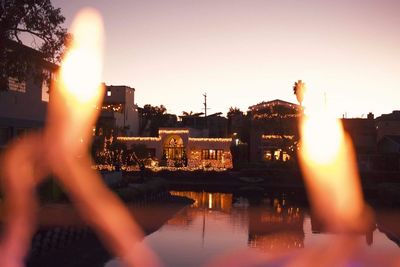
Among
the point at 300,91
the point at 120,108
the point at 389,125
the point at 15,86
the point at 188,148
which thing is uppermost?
the point at 300,91

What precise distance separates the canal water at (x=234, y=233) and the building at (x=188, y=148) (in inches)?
1203

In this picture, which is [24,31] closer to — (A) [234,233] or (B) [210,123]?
(A) [234,233]

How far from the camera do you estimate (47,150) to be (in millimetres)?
34344

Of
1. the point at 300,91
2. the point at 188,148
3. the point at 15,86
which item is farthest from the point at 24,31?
the point at 300,91

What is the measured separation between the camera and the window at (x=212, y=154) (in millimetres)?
72500

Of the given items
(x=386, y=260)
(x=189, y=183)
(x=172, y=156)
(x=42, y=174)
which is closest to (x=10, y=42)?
(x=42, y=174)

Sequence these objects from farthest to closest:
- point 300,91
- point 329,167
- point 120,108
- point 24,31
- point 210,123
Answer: point 210,123
point 300,91
point 120,108
point 329,167
point 24,31

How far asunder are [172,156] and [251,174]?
16730 mm

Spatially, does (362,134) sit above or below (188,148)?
above

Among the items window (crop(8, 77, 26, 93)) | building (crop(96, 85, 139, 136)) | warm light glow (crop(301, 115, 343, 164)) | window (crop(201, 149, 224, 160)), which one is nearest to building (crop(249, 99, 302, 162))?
warm light glow (crop(301, 115, 343, 164))

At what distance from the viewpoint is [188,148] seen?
7300cm

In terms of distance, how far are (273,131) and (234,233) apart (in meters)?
47.1

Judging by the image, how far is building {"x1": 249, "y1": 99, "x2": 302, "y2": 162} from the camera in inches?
2827

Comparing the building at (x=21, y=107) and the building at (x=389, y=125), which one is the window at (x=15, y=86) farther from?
the building at (x=389, y=125)
